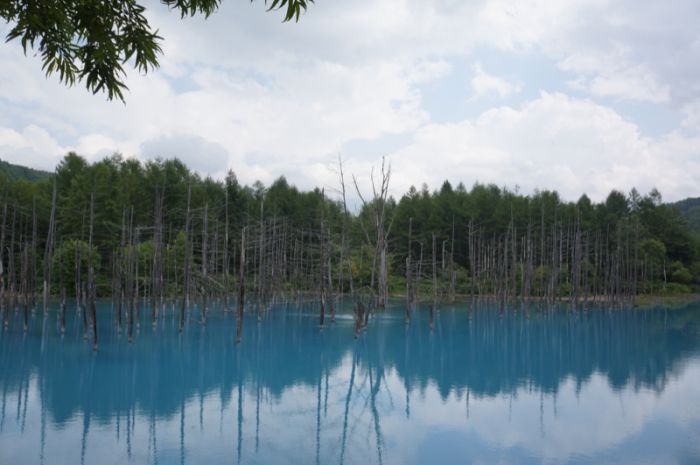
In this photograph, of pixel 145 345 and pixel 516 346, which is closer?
pixel 145 345

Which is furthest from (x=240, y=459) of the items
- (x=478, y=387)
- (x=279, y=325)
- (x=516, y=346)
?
(x=279, y=325)

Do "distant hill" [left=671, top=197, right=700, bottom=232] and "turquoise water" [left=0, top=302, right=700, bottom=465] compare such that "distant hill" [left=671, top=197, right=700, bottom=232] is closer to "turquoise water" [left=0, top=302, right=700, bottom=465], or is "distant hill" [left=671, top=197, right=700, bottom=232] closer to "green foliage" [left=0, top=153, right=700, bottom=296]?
"green foliage" [left=0, top=153, right=700, bottom=296]

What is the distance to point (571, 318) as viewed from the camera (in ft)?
108

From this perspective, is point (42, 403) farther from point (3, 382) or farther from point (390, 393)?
point (390, 393)

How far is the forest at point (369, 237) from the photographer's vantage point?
35.4m

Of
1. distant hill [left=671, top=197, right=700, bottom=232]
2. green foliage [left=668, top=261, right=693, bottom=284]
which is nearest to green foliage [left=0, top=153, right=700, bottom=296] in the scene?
green foliage [left=668, top=261, right=693, bottom=284]

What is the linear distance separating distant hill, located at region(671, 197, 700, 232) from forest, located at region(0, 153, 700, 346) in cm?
3540

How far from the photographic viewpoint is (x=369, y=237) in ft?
127

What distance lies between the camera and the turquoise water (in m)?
9.95

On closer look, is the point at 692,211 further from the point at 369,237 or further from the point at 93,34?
the point at 93,34

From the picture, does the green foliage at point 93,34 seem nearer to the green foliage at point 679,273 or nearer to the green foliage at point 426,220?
the green foliage at point 426,220

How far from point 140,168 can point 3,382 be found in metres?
36.4

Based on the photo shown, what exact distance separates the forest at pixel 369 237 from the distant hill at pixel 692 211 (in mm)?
35405

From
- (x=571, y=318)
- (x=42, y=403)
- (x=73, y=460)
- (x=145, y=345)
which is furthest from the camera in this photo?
(x=571, y=318)
